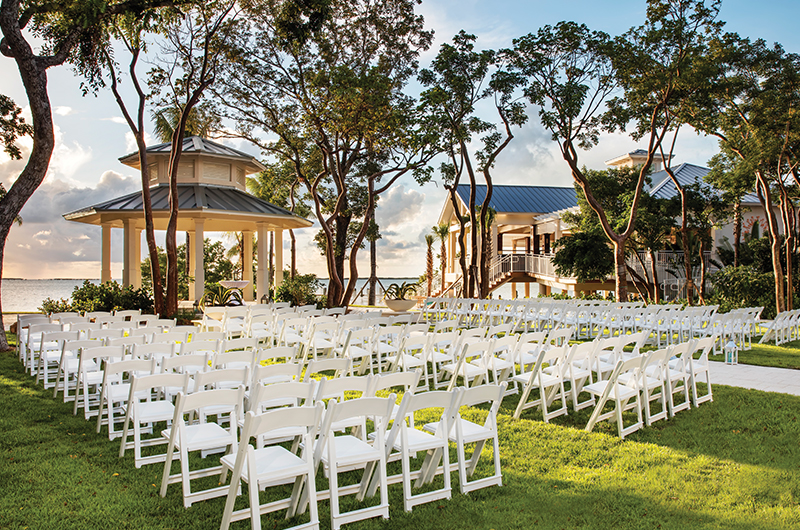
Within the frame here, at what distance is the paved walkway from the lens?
772 cm

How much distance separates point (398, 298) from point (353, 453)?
737 inches

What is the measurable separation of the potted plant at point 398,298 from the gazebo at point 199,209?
4451mm

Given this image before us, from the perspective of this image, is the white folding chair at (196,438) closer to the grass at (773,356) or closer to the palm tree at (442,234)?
the grass at (773,356)

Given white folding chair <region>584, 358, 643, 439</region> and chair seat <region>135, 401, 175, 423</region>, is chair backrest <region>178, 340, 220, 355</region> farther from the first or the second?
white folding chair <region>584, 358, 643, 439</region>

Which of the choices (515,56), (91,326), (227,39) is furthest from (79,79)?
(515,56)

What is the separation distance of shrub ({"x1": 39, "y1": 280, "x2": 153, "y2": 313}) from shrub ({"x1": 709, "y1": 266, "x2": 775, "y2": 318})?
1924 centimetres

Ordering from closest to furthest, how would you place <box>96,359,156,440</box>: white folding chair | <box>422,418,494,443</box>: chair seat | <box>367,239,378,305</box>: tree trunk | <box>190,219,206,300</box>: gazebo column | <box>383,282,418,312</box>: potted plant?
<box>422,418,494,443</box>: chair seat → <box>96,359,156,440</box>: white folding chair → <box>190,219,206,300</box>: gazebo column → <box>383,282,418,312</box>: potted plant → <box>367,239,378,305</box>: tree trunk

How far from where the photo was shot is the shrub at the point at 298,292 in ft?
67.5

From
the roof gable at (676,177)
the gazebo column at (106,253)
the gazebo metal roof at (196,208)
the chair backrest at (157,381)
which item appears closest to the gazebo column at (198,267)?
the gazebo metal roof at (196,208)

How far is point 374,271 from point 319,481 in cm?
2690

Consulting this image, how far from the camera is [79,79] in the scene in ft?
48.5

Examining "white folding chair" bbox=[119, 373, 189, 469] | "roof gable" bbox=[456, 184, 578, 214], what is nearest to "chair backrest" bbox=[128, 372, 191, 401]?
"white folding chair" bbox=[119, 373, 189, 469]

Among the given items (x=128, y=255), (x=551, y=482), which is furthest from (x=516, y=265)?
(x=551, y=482)

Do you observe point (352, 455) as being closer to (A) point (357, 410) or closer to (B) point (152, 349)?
(A) point (357, 410)
